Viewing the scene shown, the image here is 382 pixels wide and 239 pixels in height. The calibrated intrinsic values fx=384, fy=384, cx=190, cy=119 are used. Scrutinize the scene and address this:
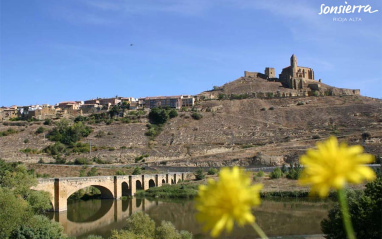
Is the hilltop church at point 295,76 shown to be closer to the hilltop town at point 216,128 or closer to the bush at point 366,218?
the hilltop town at point 216,128

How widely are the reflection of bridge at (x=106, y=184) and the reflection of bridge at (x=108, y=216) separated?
48.7 inches

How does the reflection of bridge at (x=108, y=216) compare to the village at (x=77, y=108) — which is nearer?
the reflection of bridge at (x=108, y=216)

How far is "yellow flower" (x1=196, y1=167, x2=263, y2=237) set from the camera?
1.66m

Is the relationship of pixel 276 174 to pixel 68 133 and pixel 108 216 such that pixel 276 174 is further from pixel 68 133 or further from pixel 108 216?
pixel 68 133

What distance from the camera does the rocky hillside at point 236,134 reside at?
57.9 m

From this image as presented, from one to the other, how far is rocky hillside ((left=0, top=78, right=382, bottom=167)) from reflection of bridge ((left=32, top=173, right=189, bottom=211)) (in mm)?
10907

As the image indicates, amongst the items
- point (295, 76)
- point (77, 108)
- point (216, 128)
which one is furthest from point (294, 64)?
point (77, 108)

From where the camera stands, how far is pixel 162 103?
311ft

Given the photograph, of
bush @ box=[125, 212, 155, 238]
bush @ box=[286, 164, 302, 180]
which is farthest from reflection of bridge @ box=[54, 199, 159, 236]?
bush @ box=[286, 164, 302, 180]

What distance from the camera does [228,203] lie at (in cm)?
171

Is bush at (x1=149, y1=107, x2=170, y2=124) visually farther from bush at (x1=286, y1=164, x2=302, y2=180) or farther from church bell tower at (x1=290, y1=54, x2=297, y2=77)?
church bell tower at (x1=290, y1=54, x2=297, y2=77)

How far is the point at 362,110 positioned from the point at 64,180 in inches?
2507

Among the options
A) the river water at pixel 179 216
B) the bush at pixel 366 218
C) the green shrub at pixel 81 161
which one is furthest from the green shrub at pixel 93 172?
the bush at pixel 366 218

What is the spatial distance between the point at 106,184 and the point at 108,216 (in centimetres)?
729
